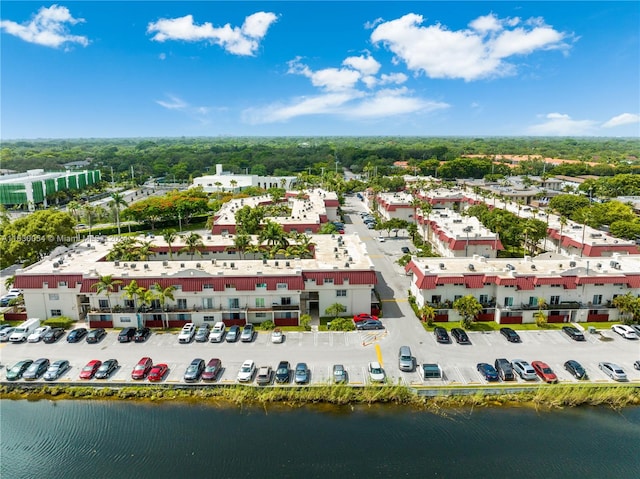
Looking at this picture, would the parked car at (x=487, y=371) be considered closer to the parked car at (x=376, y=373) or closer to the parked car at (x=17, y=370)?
the parked car at (x=376, y=373)

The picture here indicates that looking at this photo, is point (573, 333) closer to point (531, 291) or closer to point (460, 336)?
point (531, 291)

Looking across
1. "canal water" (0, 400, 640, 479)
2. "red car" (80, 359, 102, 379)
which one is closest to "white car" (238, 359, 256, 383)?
"canal water" (0, 400, 640, 479)

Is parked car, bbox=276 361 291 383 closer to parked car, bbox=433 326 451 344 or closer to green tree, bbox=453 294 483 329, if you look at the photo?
parked car, bbox=433 326 451 344

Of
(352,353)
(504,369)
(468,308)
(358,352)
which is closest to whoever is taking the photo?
(504,369)

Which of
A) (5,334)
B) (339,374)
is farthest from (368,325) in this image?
(5,334)

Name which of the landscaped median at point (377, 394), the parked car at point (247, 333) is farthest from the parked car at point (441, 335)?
the parked car at point (247, 333)

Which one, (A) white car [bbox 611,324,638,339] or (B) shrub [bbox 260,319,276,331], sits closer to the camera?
(A) white car [bbox 611,324,638,339]
